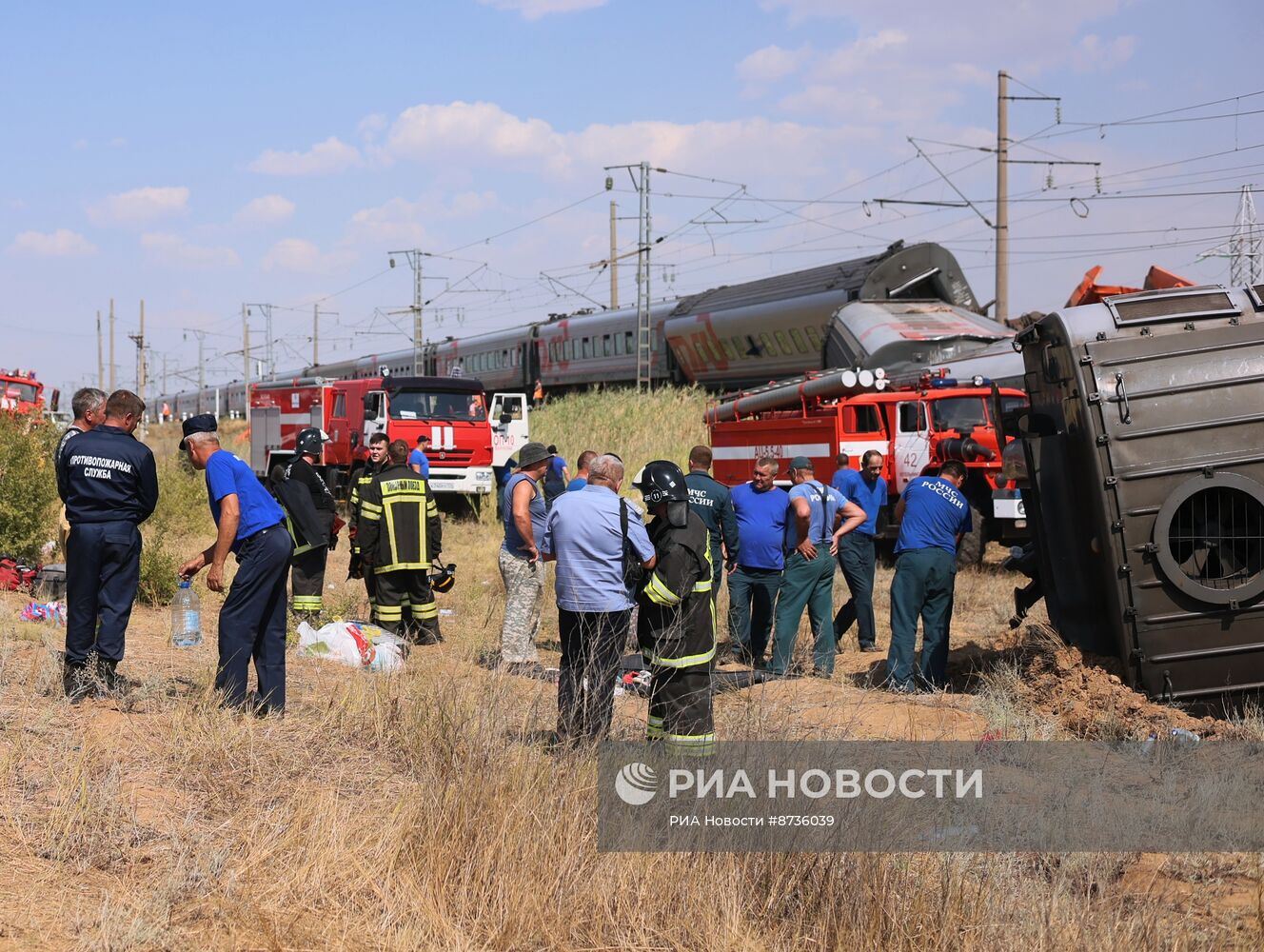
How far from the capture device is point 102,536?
21.6ft

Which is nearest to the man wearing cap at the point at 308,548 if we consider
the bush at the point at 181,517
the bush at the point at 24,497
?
the bush at the point at 181,517

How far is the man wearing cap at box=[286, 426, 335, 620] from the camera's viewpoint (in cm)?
967

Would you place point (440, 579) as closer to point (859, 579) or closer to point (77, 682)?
point (859, 579)

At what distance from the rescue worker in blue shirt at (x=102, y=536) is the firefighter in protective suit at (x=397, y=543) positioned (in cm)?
306

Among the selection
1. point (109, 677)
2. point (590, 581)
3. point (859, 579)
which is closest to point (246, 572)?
point (109, 677)

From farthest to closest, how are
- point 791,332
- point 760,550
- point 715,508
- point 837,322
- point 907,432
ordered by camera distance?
point 791,332 < point 837,322 < point 907,432 < point 760,550 < point 715,508

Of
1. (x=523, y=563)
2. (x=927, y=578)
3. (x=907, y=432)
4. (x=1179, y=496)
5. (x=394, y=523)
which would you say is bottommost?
(x=927, y=578)

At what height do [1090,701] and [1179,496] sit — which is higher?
[1179,496]

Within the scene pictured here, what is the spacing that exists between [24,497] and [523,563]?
5.40m

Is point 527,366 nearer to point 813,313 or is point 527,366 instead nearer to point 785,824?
point 813,313

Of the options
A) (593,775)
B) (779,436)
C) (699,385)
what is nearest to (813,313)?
(699,385)

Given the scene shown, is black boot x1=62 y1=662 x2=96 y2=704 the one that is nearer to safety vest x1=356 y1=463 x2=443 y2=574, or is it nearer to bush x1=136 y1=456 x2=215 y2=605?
safety vest x1=356 y1=463 x2=443 y2=574

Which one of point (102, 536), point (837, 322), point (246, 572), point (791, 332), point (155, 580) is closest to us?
point (246, 572)

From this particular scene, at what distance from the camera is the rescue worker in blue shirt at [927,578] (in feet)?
28.1
